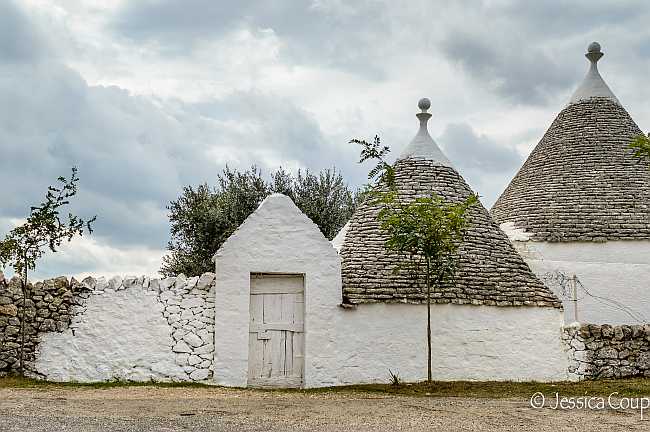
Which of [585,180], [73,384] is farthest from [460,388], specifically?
[585,180]

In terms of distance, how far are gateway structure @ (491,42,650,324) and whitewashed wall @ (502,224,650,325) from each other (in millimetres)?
21

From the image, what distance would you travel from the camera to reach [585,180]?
18.6 m

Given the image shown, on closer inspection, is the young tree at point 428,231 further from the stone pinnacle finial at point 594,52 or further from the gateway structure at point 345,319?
the stone pinnacle finial at point 594,52

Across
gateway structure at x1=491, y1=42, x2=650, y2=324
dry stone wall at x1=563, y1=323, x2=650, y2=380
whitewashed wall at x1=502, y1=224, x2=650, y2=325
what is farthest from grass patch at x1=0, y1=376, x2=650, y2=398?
gateway structure at x1=491, y1=42, x2=650, y2=324

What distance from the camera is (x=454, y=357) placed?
1410cm

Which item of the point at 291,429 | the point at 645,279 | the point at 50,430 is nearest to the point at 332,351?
the point at 291,429

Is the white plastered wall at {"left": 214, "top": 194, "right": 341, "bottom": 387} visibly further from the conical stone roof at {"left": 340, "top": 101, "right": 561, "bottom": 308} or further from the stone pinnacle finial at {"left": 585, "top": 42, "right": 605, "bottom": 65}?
the stone pinnacle finial at {"left": 585, "top": 42, "right": 605, "bottom": 65}

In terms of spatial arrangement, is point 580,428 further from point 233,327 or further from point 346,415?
point 233,327

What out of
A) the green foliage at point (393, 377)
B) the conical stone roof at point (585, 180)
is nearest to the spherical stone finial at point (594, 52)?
the conical stone roof at point (585, 180)

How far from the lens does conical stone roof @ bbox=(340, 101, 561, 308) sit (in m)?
14.1

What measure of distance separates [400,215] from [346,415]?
4.60m

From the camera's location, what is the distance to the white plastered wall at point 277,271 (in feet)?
43.8

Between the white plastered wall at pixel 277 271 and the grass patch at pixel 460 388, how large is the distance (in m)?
0.53

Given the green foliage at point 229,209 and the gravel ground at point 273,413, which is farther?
the green foliage at point 229,209
